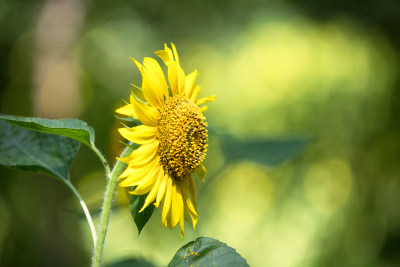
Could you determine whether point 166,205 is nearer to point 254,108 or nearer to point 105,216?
point 105,216

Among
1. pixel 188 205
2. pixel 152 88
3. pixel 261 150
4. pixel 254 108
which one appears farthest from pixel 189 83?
pixel 254 108

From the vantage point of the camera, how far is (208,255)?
552mm

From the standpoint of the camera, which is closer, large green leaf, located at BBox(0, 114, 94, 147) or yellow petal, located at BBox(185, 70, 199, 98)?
large green leaf, located at BBox(0, 114, 94, 147)

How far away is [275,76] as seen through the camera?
4.43 meters

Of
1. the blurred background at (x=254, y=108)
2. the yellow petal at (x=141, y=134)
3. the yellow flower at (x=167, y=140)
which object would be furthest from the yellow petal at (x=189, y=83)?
the blurred background at (x=254, y=108)

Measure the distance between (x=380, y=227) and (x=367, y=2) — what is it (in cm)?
291

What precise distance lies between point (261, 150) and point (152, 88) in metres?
0.74

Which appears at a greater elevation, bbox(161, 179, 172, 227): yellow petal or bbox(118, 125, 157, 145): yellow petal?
bbox(118, 125, 157, 145): yellow petal

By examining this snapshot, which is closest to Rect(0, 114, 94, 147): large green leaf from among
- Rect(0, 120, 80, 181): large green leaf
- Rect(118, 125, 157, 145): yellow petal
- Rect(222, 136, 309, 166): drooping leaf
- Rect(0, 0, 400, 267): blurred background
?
Rect(118, 125, 157, 145): yellow petal

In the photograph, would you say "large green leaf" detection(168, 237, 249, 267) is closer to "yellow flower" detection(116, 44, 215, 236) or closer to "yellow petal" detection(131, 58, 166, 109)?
"yellow flower" detection(116, 44, 215, 236)

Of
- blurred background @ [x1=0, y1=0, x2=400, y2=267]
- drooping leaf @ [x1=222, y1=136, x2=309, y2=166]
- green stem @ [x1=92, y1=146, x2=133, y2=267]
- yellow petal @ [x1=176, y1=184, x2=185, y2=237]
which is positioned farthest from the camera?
blurred background @ [x1=0, y1=0, x2=400, y2=267]

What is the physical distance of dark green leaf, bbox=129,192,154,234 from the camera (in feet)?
1.88

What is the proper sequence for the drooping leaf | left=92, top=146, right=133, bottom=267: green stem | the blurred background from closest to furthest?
left=92, top=146, right=133, bottom=267: green stem
the drooping leaf
the blurred background

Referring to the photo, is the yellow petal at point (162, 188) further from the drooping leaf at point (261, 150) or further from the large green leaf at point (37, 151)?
the drooping leaf at point (261, 150)
